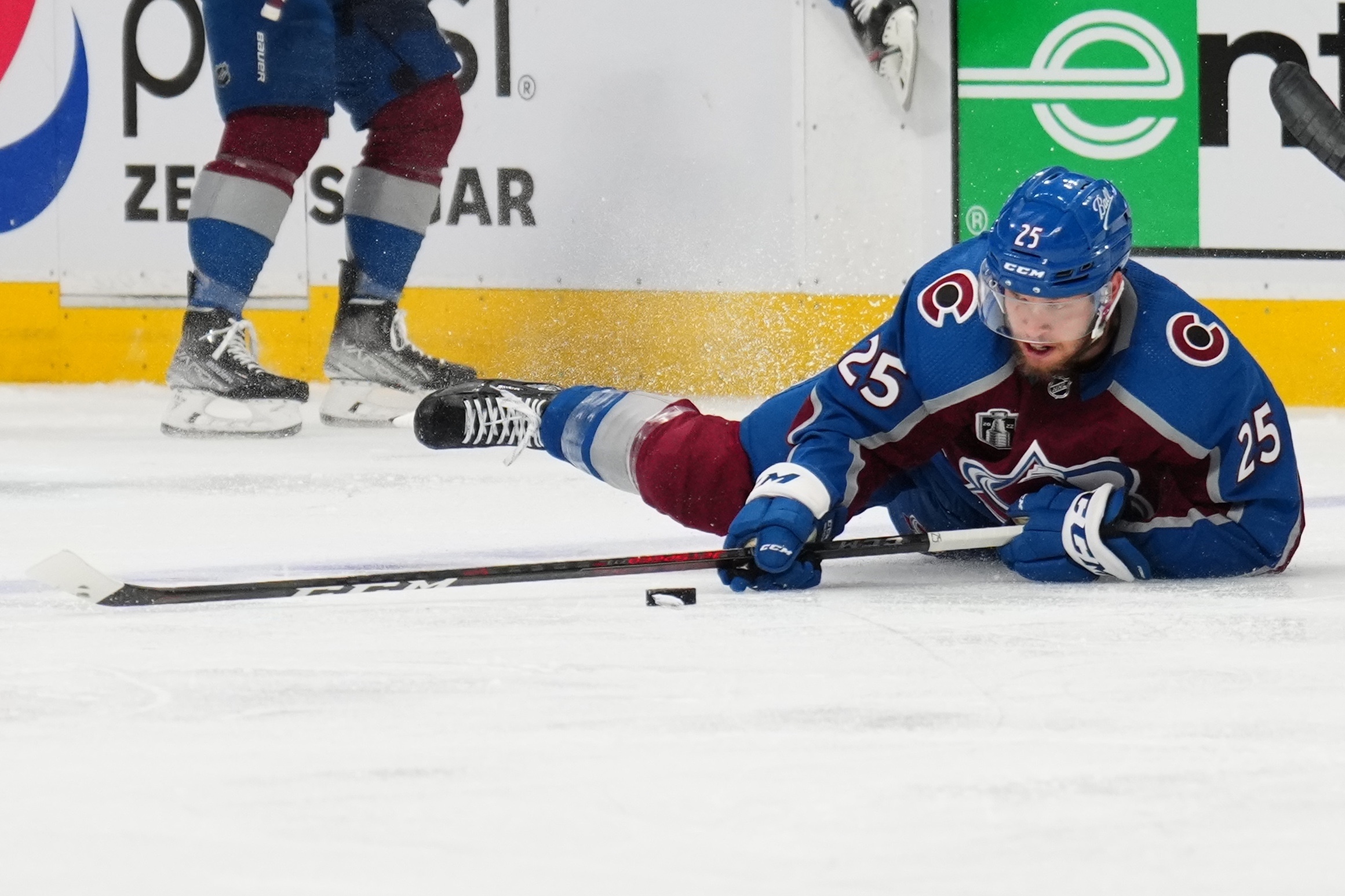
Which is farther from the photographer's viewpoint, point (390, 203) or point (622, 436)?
point (390, 203)

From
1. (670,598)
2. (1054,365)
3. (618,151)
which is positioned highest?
(618,151)

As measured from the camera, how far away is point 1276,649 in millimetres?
1730

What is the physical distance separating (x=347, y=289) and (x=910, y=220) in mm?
1531

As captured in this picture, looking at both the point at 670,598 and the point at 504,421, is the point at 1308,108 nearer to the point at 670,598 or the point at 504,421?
the point at 504,421

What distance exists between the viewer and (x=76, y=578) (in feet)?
6.28

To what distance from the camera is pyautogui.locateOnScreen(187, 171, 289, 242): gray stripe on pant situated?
427 centimetres

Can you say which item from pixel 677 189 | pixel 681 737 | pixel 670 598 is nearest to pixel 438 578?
pixel 670 598

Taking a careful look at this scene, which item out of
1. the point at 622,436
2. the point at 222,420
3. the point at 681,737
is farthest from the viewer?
the point at 222,420

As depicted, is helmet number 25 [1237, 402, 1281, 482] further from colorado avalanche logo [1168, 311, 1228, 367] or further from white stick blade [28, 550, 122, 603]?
white stick blade [28, 550, 122, 603]

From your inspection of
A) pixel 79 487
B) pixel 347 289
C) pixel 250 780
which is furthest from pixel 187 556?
pixel 347 289

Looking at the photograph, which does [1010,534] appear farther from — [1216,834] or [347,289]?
[347,289]

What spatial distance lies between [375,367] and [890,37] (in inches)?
63.7

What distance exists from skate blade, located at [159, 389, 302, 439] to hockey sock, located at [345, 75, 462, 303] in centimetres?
54

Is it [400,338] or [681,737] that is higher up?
[400,338]
